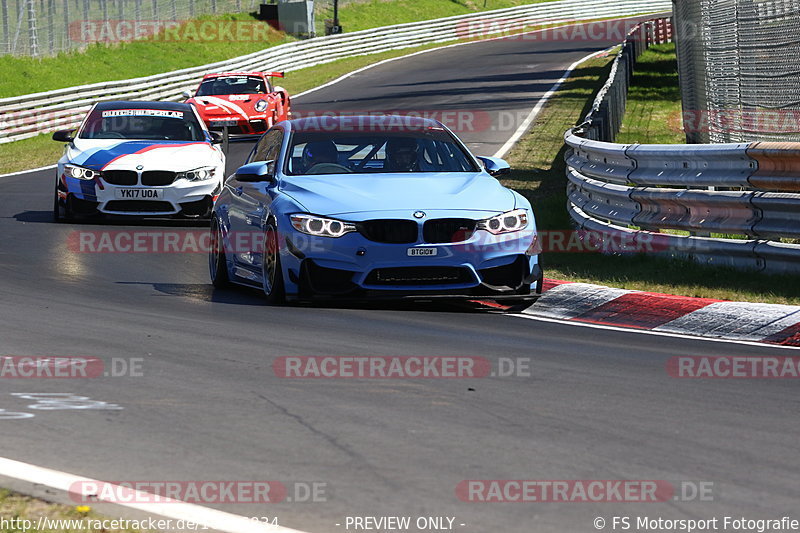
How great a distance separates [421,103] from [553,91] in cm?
386

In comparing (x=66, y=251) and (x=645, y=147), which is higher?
(x=645, y=147)

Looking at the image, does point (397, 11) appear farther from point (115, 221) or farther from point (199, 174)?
point (199, 174)

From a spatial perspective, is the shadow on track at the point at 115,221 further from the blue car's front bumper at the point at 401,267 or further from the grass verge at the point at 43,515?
the grass verge at the point at 43,515

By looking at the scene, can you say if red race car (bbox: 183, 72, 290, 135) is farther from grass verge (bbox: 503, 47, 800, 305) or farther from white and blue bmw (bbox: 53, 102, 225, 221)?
white and blue bmw (bbox: 53, 102, 225, 221)

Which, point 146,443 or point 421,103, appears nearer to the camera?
point 146,443

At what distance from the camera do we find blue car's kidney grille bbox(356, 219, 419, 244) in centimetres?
955

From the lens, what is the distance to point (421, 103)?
3347 centimetres

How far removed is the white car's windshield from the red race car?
10077 mm

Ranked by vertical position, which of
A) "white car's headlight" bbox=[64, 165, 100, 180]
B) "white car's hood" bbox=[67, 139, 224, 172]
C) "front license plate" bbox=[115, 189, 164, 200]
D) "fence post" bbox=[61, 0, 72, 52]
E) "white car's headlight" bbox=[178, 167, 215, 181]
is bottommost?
"front license plate" bbox=[115, 189, 164, 200]

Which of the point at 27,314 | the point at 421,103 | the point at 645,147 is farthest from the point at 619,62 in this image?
the point at 27,314

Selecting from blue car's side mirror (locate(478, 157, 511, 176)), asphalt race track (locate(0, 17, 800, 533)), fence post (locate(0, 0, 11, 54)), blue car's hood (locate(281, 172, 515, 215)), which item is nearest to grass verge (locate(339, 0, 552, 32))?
fence post (locate(0, 0, 11, 54))

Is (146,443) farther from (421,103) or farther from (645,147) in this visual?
(421,103)

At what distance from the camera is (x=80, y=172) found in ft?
52.0

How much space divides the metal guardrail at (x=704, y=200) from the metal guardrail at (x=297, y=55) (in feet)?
66.3
